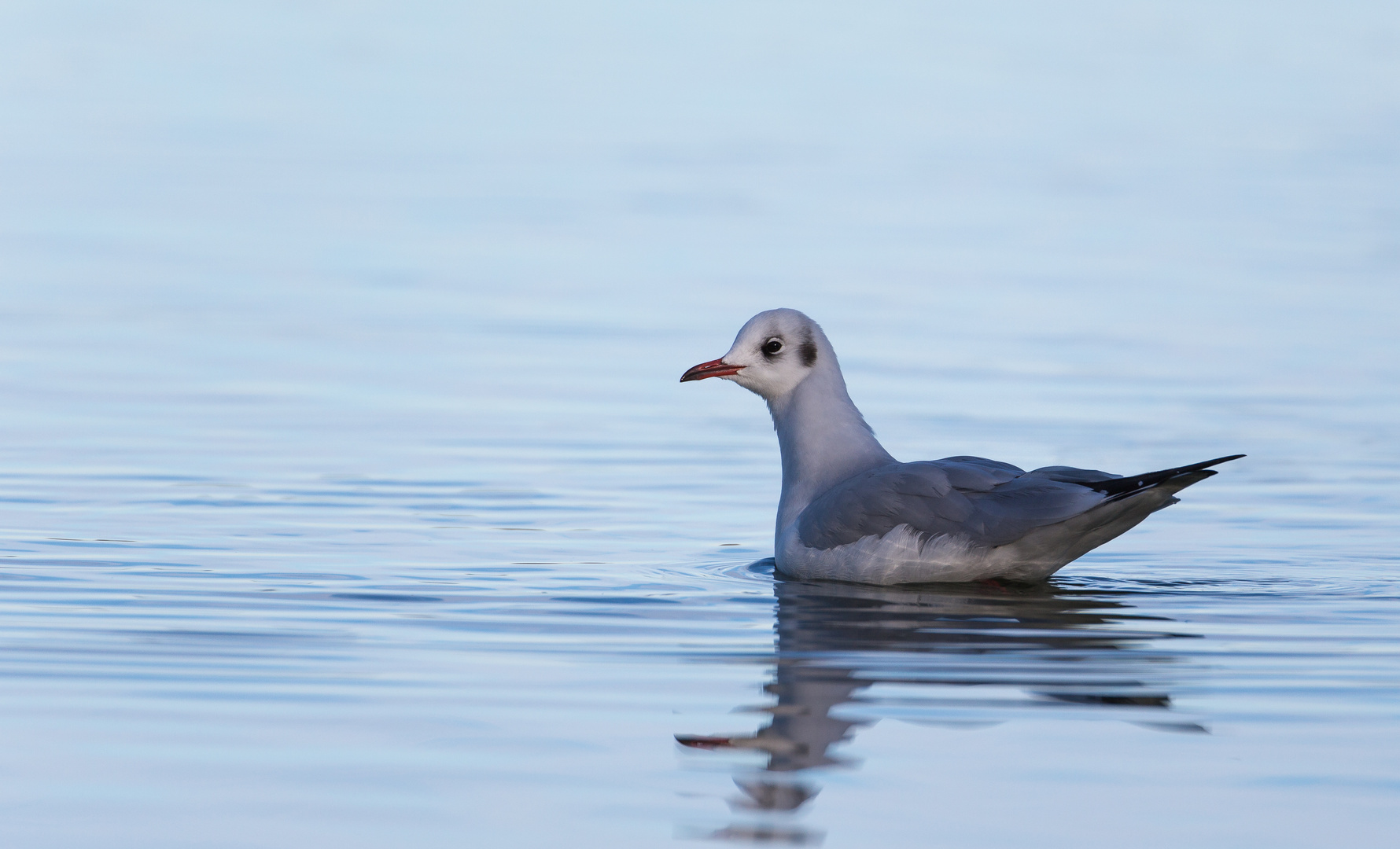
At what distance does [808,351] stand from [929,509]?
57.3 inches

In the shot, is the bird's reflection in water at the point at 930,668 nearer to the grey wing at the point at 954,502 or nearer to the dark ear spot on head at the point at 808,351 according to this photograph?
the grey wing at the point at 954,502

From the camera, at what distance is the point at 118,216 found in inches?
1075

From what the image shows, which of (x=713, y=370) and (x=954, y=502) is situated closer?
(x=954, y=502)

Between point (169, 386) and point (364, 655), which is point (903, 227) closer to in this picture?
point (169, 386)

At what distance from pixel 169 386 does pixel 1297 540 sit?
8.69 m

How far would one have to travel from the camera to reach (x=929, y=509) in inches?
417

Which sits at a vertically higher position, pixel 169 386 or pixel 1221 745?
pixel 169 386

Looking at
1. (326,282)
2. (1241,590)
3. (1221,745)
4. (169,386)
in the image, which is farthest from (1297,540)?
(326,282)

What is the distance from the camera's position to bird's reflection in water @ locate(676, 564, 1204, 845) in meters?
7.33

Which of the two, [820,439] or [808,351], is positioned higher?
[808,351]

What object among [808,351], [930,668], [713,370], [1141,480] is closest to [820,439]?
[808,351]

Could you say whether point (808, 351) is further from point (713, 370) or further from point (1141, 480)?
point (1141, 480)

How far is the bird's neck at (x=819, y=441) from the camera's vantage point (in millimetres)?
11430

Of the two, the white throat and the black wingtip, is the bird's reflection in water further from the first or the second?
the white throat
